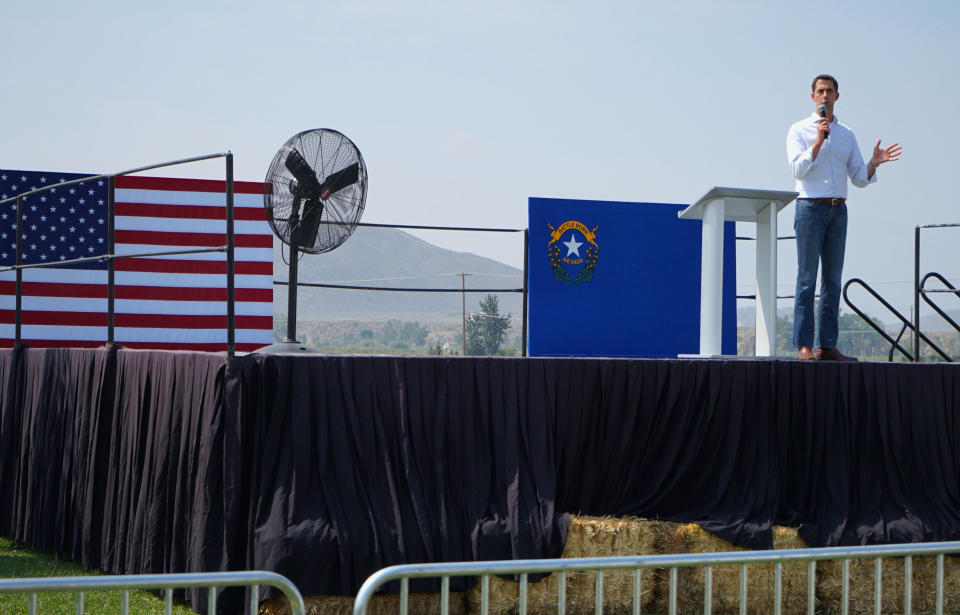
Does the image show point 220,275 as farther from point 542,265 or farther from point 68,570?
point 68,570

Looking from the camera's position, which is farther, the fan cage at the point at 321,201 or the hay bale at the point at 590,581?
the fan cage at the point at 321,201

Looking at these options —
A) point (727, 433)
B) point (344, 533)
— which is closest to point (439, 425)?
point (344, 533)

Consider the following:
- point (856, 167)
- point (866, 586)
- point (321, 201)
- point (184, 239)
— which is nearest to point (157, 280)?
point (184, 239)

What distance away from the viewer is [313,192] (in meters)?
6.78

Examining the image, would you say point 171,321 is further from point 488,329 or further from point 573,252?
point 488,329

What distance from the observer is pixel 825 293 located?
6.65 meters

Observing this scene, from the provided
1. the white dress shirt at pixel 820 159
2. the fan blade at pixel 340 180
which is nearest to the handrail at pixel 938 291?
the white dress shirt at pixel 820 159

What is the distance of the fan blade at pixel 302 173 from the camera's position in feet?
22.0

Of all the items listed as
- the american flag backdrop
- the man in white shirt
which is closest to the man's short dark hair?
the man in white shirt

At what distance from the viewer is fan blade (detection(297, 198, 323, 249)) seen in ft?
22.2

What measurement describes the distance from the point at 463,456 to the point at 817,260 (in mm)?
2871

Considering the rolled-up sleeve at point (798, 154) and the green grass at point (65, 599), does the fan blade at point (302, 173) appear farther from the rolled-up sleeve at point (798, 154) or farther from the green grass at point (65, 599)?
the rolled-up sleeve at point (798, 154)

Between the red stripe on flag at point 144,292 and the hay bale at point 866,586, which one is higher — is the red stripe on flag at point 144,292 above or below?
above

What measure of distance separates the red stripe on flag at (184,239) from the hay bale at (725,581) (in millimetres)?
6947
